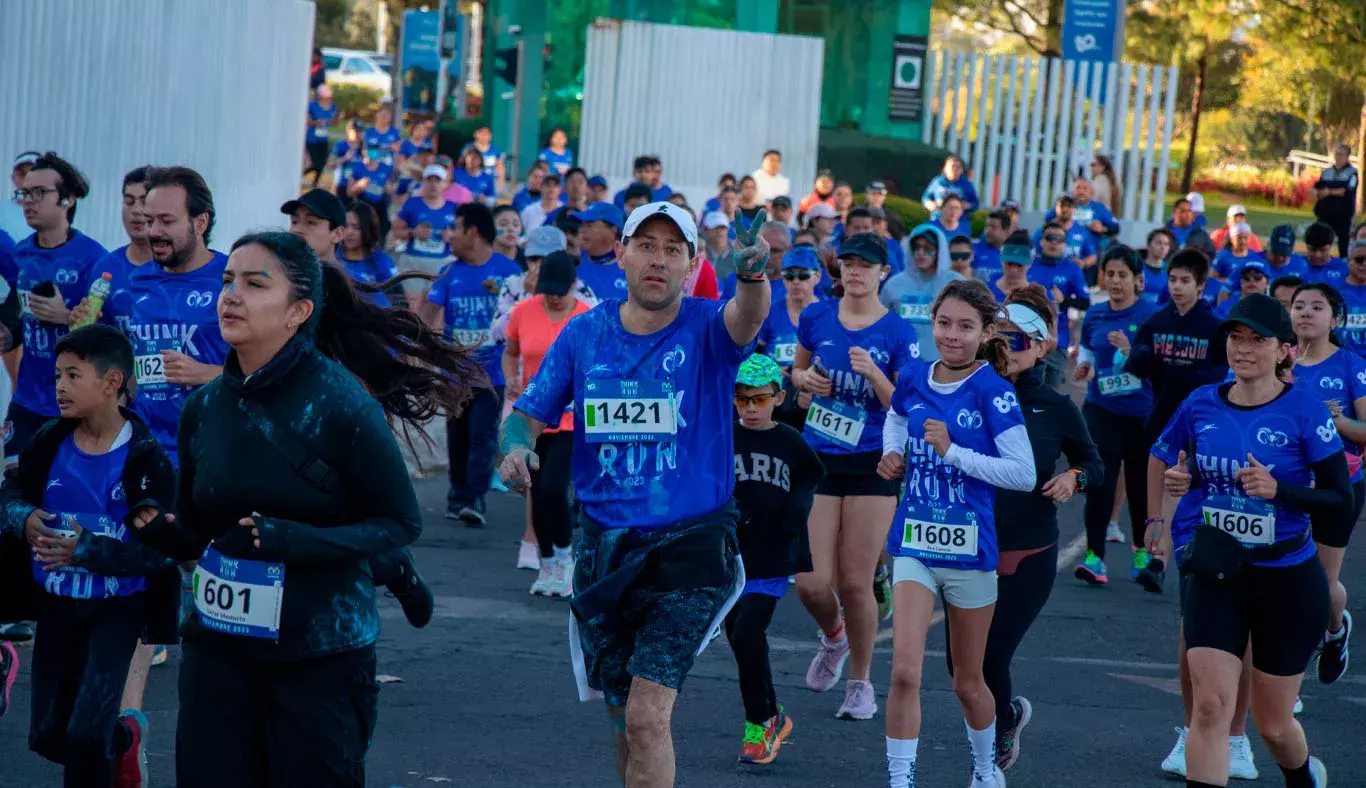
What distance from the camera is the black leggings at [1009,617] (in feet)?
22.6

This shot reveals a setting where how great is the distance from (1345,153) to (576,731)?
21.7m

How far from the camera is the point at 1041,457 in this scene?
23.6 feet

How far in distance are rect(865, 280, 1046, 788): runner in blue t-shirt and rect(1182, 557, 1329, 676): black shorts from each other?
722mm

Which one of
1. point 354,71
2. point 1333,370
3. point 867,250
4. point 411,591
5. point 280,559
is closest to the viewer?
point 280,559

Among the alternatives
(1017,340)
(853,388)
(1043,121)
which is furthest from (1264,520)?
(1043,121)

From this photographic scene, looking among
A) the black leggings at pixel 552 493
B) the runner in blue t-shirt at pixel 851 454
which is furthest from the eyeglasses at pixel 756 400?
the black leggings at pixel 552 493

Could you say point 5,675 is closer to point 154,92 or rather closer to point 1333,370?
point 1333,370

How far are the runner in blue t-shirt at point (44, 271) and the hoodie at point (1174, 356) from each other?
246 inches

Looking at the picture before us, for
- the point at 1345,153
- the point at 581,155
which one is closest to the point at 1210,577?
the point at 1345,153

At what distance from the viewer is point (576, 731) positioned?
24.4 feet

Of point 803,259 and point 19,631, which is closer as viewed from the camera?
point 19,631

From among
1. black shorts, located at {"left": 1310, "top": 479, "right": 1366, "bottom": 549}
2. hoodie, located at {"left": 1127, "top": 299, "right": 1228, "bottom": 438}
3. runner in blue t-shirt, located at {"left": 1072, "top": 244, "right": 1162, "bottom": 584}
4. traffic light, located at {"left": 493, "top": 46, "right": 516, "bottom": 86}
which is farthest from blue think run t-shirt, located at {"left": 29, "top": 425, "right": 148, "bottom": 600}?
traffic light, located at {"left": 493, "top": 46, "right": 516, "bottom": 86}

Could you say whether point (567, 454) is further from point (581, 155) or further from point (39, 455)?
point (581, 155)

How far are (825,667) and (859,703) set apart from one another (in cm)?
53
